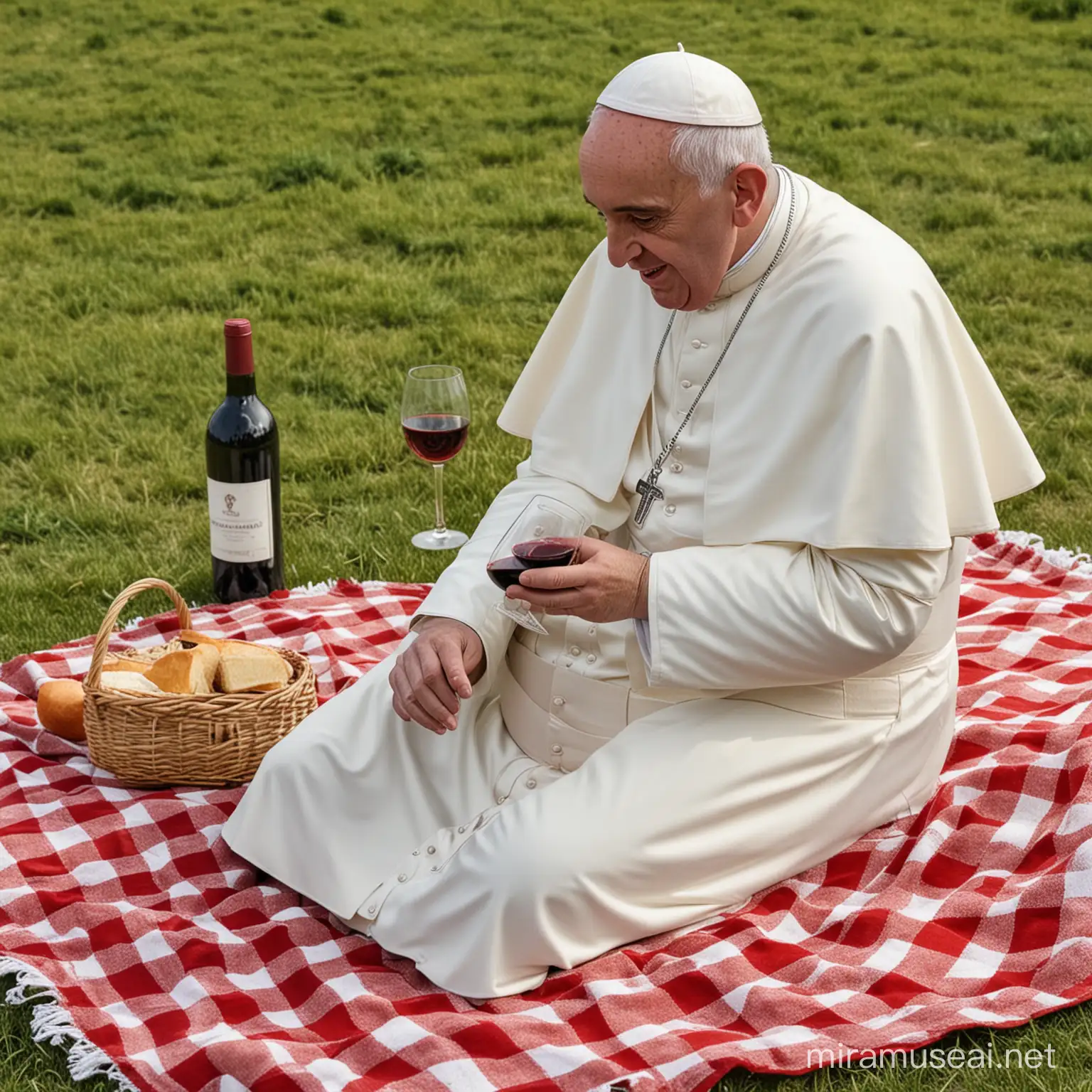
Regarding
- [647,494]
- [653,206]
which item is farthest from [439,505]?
[653,206]

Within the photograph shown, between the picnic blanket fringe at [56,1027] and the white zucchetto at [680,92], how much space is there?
213 centimetres

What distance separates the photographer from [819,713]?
354 centimetres

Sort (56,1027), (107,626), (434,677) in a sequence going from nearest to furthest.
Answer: (56,1027), (434,677), (107,626)

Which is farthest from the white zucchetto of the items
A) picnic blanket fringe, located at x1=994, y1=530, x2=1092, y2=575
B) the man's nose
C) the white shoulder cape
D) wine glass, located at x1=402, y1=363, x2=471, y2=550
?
picnic blanket fringe, located at x1=994, y1=530, x2=1092, y2=575

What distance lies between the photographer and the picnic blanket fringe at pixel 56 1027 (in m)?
3.14

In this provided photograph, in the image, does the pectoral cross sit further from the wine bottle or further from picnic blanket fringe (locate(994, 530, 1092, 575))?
picnic blanket fringe (locate(994, 530, 1092, 575))

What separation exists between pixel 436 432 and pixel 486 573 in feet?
4.46

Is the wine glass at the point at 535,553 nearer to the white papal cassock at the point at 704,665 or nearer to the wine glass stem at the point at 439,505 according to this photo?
the white papal cassock at the point at 704,665

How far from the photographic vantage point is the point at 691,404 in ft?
12.1

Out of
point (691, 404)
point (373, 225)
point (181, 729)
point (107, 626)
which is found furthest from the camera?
point (373, 225)

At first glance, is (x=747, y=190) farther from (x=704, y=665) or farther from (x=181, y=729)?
(x=181, y=729)

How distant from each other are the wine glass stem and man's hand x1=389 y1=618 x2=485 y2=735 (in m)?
1.67

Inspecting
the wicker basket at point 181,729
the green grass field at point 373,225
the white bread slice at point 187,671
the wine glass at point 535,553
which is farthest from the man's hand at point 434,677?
the green grass field at point 373,225

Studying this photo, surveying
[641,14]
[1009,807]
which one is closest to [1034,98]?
[641,14]
